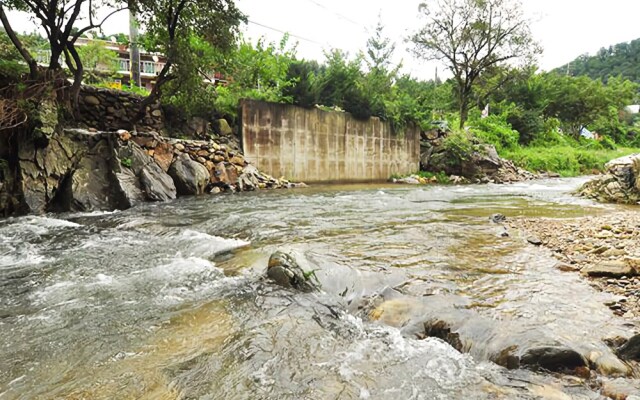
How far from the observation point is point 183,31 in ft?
31.0

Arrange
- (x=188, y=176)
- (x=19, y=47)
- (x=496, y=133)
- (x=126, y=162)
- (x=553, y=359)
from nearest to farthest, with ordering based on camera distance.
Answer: (x=553, y=359), (x=19, y=47), (x=126, y=162), (x=188, y=176), (x=496, y=133)

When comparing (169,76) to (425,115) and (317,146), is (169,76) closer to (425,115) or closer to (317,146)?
(317,146)

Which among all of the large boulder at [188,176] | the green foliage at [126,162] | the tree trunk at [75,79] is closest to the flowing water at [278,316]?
the green foliage at [126,162]

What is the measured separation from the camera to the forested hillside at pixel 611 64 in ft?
163

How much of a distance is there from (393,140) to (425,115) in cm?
235

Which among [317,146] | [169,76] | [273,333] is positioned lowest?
[273,333]

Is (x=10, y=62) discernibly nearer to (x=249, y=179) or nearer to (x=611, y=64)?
(x=249, y=179)

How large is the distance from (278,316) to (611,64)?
70.5 m

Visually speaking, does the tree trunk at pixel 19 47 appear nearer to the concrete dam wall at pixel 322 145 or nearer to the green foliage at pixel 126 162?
the green foliage at pixel 126 162

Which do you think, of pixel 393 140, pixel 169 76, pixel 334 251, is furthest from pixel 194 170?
pixel 393 140

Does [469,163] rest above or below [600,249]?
above

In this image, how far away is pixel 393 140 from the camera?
16.2 metres

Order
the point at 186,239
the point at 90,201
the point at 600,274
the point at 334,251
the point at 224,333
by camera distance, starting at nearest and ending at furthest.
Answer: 1. the point at 224,333
2. the point at 600,274
3. the point at 334,251
4. the point at 186,239
5. the point at 90,201

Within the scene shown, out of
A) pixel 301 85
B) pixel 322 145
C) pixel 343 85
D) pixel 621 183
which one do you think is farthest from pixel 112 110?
pixel 621 183
